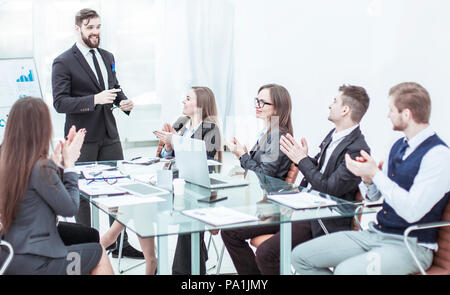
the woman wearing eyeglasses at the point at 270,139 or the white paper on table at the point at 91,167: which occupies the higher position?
the woman wearing eyeglasses at the point at 270,139

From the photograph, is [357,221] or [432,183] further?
[357,221]

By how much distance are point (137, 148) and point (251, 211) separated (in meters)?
6.12

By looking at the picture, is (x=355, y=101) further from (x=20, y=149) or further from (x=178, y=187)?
(x=20, y=149)

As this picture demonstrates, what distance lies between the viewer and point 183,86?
7.92 meters

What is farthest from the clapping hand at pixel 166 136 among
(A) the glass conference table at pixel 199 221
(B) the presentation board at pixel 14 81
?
(B) the presentation board at pixel 14 81

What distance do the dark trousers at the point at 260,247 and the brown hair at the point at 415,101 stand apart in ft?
3.10

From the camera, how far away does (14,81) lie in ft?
15.4

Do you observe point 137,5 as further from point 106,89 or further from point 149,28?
point 106,89

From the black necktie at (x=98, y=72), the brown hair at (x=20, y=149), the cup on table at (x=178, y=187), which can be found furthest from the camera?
the black necktie at (x=98, y=72)

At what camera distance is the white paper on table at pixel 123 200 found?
2.65 m

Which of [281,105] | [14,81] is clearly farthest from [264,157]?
[14,81]

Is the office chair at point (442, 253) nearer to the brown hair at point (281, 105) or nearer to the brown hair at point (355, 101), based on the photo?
the brown hair at point (355, 101)

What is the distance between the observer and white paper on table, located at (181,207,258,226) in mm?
2322
